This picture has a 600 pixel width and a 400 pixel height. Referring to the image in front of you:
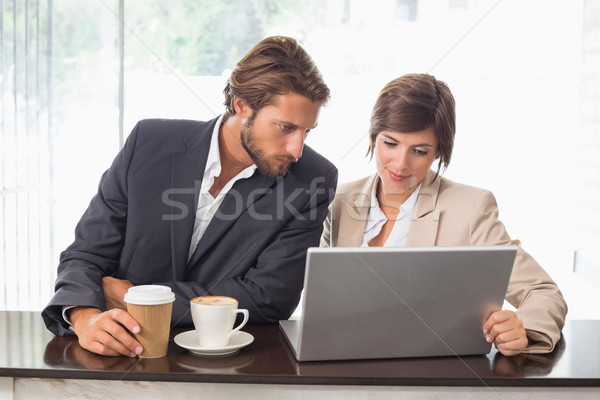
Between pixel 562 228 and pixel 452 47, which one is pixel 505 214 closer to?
pixel 562 228

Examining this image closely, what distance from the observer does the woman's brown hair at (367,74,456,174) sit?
1741 mm

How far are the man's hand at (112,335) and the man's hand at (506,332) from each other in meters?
0.65

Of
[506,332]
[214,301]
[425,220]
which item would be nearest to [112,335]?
[214,301]

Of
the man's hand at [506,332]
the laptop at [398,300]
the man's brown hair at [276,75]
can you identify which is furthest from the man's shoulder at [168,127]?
the man's hand at [506,332]

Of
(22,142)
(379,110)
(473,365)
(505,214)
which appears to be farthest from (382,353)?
(505,214)

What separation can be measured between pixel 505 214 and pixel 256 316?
2811 mm

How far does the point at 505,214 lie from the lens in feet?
12.4

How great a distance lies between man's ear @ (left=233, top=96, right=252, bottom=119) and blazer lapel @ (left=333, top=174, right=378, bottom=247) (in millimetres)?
397

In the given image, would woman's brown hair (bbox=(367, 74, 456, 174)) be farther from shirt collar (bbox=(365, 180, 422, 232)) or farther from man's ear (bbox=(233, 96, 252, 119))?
man's ear (bbox=(233, 96, 252, 119))

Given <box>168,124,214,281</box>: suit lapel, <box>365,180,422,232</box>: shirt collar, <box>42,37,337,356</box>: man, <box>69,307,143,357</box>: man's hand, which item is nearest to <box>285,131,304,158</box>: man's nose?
<box>42,37,337,356</box>: man

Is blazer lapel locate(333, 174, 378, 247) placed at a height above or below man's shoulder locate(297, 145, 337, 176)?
below

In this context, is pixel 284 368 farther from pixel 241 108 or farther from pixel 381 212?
pixel 241 108

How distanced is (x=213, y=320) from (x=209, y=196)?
60 cm

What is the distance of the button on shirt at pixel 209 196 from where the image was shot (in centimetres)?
164
